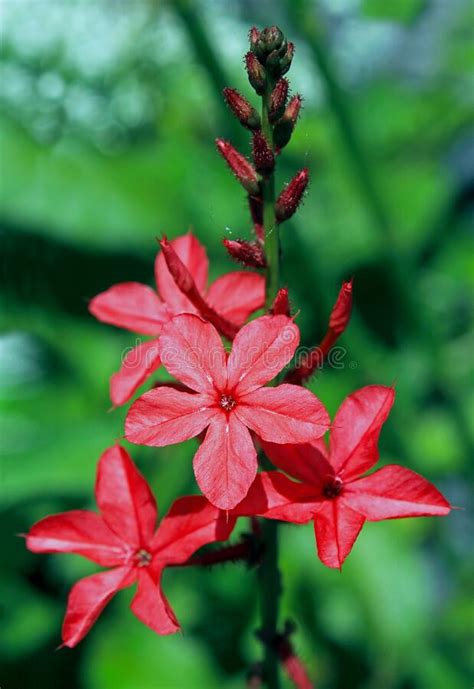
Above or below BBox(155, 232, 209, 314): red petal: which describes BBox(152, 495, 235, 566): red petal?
below

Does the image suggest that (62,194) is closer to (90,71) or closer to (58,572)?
(90,71)

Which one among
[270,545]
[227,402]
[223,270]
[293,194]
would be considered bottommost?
[270,545]

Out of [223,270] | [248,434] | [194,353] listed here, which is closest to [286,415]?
[248,434]

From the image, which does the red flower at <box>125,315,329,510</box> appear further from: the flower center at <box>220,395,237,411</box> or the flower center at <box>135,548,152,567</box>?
the flower center at <box>135,548,152,567</box>

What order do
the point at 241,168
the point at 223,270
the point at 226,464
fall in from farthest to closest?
the point at 223,270 → the point at 241,168 → the point at 226,464

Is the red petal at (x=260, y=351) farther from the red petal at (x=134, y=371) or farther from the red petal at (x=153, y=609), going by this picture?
the red petal at (x=153, y=609)

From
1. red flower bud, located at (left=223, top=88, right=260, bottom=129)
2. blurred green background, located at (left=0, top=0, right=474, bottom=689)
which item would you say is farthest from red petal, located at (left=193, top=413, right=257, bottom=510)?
blurred green background, located at (left=0, top=0, right=474, bottom=689)

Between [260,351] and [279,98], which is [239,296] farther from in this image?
[279,98]

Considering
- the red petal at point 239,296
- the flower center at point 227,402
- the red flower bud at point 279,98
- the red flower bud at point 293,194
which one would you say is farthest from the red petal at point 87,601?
the red flower bud at point 279,98
